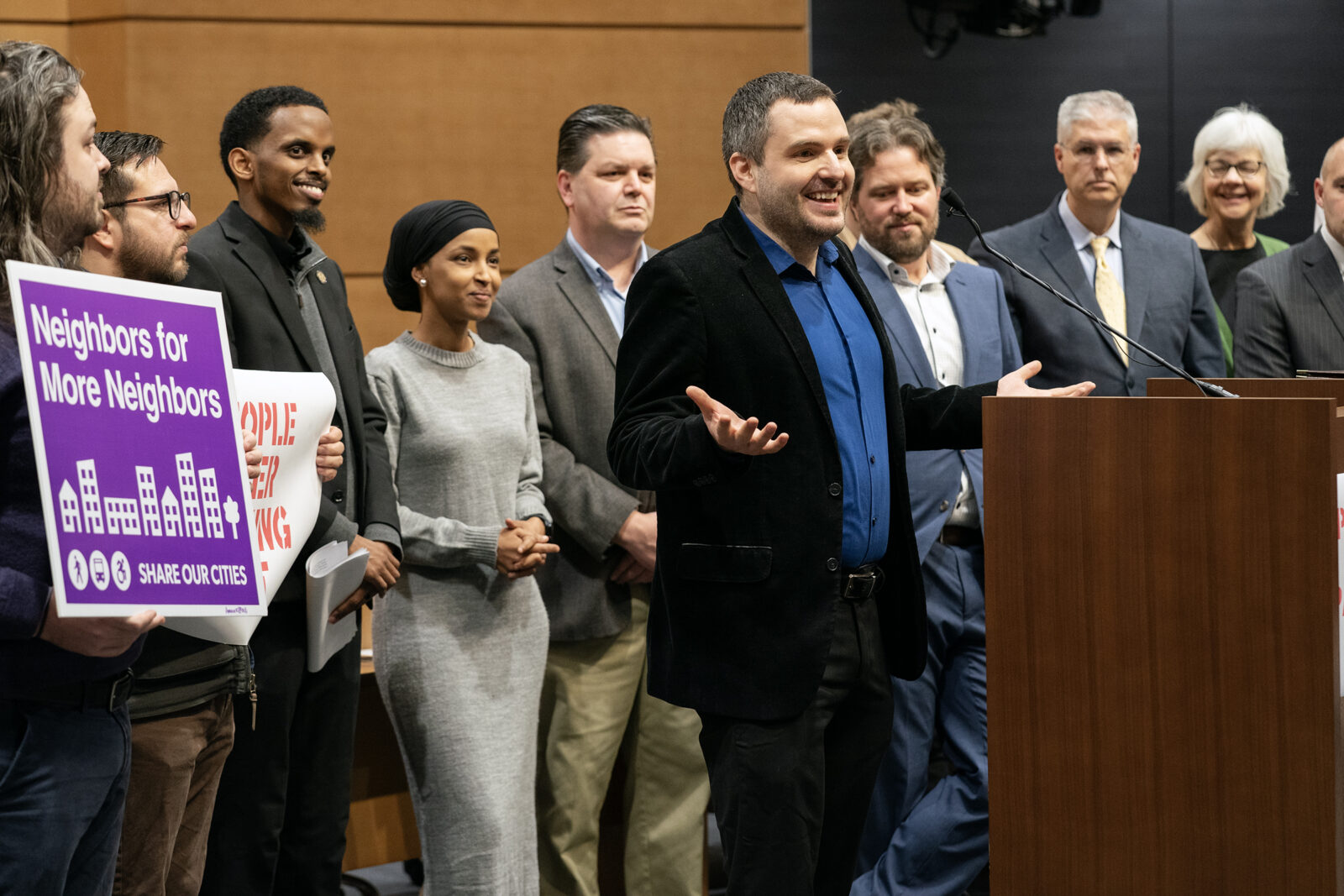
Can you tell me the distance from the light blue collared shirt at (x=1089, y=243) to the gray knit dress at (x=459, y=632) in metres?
1.53

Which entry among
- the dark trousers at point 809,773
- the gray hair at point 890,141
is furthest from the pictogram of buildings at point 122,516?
the gray hair at point 890,141

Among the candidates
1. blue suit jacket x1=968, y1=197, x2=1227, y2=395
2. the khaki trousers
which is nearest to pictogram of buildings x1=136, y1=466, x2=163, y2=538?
the khaki trousers

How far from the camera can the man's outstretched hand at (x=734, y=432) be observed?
1769 mm

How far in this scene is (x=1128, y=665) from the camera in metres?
1.85

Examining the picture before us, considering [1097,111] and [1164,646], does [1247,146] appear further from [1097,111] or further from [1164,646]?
[1164,646]

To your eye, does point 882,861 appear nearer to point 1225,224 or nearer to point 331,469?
point 331,469

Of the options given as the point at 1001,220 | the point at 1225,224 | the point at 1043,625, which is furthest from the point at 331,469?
the point at 1001,220

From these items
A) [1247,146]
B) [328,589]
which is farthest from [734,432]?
[1247,146]

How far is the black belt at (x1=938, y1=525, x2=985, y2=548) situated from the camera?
10.0 feet

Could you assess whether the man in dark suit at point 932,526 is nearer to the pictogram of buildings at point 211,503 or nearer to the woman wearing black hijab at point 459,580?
the woman wearing black hijab at point 459,580

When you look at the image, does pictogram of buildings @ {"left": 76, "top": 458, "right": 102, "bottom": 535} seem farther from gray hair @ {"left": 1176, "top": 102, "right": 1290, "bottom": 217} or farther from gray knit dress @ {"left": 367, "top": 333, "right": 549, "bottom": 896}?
gray hair @ {"left": 1176, "top": 102, "right": 1290, "bottom": 217}

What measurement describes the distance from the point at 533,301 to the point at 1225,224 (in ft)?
7.99

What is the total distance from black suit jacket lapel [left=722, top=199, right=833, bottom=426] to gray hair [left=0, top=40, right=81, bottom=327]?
3.23 ft

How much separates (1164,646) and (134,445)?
1.31 metres
